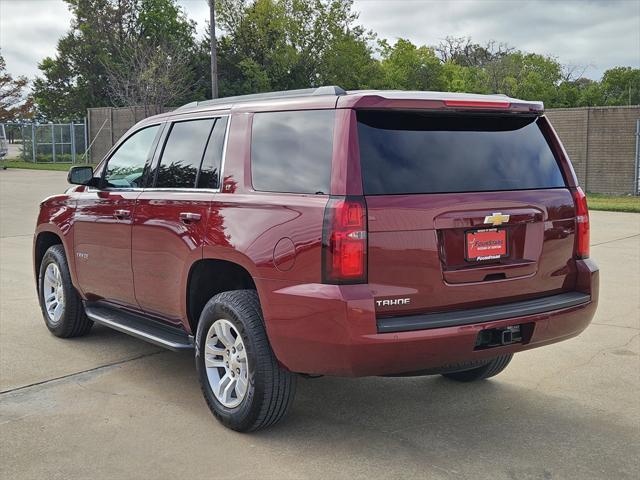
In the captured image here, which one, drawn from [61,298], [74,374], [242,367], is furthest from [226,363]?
[61,298]

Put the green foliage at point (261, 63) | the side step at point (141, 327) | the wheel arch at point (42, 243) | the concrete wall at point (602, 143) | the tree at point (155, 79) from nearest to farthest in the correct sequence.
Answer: the side step at point (141, 327)
the wheel arch at point (42, 243)
the concrete wall at point (602, 143)
the tree at point (155, 79)
the green foliage at point (261, 63)

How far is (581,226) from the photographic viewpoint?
4191 millimetres

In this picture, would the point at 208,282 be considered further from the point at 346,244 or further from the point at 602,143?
the point at 602,143

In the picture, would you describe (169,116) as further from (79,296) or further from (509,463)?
(509,463)

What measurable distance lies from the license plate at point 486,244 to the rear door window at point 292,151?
80cm

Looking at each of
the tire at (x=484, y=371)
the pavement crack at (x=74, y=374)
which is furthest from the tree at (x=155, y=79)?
the tire at (x=484, y=371)

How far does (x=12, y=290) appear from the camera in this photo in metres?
7.98

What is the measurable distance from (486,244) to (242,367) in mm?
1504

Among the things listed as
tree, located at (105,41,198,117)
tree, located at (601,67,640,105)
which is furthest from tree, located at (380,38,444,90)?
tree, located at (105,41,198,117)

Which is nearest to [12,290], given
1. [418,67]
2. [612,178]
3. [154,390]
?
[154,390]

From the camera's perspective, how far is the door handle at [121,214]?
497 centimetres

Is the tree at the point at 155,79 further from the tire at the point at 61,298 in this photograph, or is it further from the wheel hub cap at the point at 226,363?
the wheel hub cap at the point at 226,363

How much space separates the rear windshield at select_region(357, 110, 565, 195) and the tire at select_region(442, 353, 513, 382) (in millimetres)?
1308

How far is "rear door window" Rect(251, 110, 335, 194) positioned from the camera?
364 centimetres
